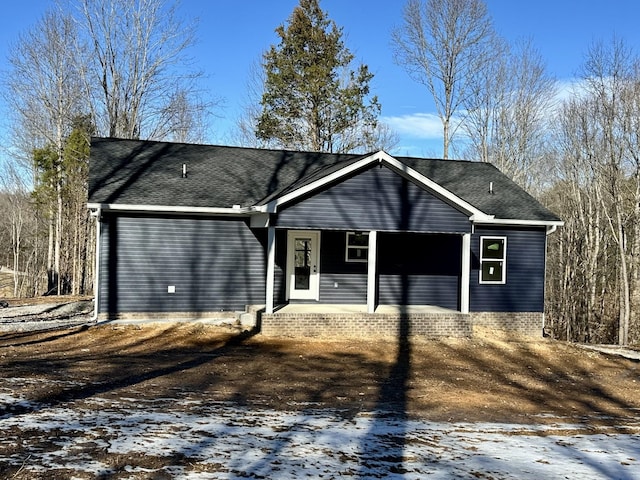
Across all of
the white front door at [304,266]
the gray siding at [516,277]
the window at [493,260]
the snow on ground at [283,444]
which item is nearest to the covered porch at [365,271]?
the white front door at [304,266]

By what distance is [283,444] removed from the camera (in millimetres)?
5609

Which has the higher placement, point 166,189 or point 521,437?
point 166,189

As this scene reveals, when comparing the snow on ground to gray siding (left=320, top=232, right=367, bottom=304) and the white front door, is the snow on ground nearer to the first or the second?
the white front door

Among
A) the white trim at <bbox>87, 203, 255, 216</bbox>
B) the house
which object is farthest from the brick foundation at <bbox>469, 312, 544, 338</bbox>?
the white trim at <bbox>87, 203, 255, 216</bbox>

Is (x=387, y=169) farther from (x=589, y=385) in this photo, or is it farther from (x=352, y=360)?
(x=589, y=385)

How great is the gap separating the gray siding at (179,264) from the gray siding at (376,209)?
6.86ft

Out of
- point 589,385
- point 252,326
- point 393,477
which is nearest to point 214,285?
point 252,326

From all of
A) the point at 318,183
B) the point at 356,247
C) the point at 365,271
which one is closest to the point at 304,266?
the point at 356,247

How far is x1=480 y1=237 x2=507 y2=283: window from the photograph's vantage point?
15.8 m

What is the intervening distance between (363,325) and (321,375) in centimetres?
368

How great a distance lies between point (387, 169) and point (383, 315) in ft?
11.1

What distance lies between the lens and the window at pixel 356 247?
15531mm

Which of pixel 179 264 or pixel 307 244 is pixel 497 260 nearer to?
pixel 307 244

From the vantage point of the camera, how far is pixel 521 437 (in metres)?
6.61
